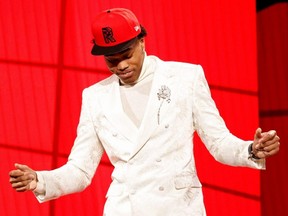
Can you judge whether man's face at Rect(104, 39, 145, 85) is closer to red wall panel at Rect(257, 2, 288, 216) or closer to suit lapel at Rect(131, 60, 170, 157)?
suit lapel at Rect(131, 60, 170, 157)

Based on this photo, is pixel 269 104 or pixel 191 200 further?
pixel 269 104

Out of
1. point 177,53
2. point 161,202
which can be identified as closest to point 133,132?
point 161,202

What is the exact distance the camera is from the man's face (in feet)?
6.31

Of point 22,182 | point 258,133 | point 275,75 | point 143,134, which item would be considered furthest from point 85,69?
point 258,133

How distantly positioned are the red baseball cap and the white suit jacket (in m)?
0.16

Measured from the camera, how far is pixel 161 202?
1.90m

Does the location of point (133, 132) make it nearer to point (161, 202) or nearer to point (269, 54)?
point (161, 202)

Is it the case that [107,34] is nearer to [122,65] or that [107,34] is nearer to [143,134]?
[122,65]

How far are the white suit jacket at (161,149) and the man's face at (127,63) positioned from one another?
73 millimetres

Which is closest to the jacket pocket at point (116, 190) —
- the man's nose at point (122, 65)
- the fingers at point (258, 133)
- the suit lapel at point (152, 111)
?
the suit lapel at point (152, 111)

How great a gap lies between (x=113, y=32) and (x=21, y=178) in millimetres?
538

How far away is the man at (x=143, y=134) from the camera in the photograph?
1893 mm

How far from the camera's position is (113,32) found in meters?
1.95

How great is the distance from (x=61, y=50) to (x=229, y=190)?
1160 millimetres
